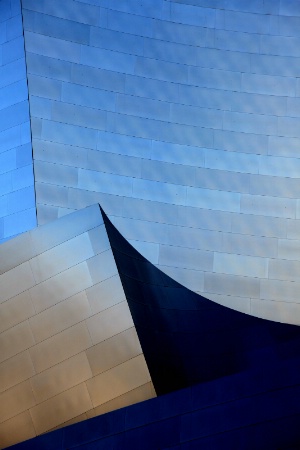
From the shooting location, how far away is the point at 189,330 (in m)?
16.7

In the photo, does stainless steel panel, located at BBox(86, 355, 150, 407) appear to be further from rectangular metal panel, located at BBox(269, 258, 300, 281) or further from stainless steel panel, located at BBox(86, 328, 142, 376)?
rectangular metal panel, located at BBox(269, 258, 300, 281)

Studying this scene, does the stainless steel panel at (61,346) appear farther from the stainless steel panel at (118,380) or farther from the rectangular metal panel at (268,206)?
the rectangular metal panel at (268,206)

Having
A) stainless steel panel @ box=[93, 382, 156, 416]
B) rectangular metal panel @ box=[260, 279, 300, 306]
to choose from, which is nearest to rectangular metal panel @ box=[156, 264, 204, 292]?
rectangular metal panel @ box=[260, 279, 300, 306]

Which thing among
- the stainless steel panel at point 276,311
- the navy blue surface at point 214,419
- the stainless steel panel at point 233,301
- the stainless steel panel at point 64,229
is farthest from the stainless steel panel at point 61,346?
the stainless steel panel at point 276,311

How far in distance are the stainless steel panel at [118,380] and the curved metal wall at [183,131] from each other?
3.47m

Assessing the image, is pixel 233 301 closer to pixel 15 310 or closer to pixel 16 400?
pixel 15 310

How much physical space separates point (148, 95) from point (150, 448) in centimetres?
858

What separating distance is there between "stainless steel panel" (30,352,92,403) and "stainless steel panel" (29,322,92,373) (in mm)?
99

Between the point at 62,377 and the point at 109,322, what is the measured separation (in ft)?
4.19

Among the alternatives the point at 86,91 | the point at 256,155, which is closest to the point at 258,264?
the point at 256,155

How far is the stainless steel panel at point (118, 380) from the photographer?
14.1 meters

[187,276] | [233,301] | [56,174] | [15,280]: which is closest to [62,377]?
[15,280]

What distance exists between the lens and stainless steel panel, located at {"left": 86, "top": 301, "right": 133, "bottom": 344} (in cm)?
1440

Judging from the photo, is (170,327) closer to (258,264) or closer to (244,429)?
(258,264)
